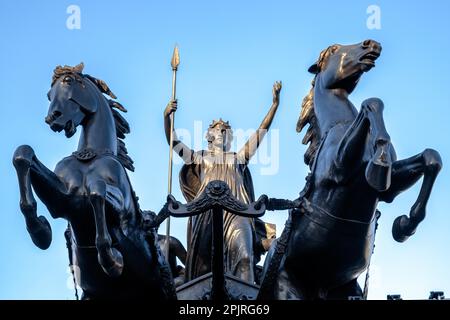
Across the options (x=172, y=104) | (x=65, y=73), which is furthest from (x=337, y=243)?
(x=172, y=104)

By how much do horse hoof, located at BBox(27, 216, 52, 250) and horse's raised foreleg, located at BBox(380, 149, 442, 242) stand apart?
3024mm

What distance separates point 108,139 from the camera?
11.8 metres

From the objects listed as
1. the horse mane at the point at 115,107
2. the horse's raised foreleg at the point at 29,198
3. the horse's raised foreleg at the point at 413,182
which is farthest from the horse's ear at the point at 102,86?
the horse's raised foreleg at the point at 413,182

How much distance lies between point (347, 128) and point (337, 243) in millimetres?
1063

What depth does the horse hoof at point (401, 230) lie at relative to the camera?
34.7ft

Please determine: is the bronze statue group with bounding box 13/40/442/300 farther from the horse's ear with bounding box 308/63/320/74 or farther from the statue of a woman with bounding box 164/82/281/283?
the statue of a woman with bounding box 164/82/281/283

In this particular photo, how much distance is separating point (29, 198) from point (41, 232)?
432 mm

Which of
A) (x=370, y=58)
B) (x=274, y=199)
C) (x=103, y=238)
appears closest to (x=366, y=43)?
(x=370, y=58)

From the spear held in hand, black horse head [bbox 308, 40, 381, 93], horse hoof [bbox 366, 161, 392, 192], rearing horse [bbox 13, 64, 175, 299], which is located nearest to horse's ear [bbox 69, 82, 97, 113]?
rearing horse [bbox 13, 64, 175, 299]

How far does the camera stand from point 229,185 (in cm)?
1445

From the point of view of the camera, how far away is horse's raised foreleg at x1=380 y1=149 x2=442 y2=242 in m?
10.4

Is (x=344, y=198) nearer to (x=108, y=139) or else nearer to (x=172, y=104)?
(x=108, y=139)

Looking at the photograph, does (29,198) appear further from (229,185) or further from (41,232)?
(229,185)

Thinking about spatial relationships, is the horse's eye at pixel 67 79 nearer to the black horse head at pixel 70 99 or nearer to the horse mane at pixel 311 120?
the black horse head at pixel 70 99
